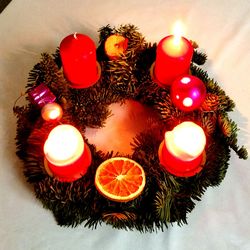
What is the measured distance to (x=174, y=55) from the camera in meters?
0.82

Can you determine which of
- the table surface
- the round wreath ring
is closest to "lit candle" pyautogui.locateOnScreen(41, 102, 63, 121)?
the round wreath ring

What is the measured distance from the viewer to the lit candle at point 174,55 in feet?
2.69

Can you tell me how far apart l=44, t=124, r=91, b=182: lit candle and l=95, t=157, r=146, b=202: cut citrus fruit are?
0.05 meters

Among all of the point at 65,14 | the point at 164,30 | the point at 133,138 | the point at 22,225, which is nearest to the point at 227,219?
the point at 133,138

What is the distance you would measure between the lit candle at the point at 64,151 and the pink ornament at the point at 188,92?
221 millimetres

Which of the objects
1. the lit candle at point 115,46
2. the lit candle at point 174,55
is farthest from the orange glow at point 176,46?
the lit candle at point 115,46

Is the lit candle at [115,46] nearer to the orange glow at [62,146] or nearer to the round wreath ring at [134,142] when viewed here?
the round wreath ring at [134,142]

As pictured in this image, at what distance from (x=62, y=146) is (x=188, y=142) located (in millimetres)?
228

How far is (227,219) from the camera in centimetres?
81

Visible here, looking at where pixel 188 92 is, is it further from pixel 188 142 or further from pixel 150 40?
pixel 150 40

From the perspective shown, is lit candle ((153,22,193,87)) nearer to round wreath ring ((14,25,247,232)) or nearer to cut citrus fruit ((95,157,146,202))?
round wreath ring ((14,25,247,232))

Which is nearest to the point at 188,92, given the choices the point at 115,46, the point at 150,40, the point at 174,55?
the point at 174,55

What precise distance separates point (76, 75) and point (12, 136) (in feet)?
0.68

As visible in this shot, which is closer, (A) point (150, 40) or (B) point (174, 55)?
(B) point (174, 55)
